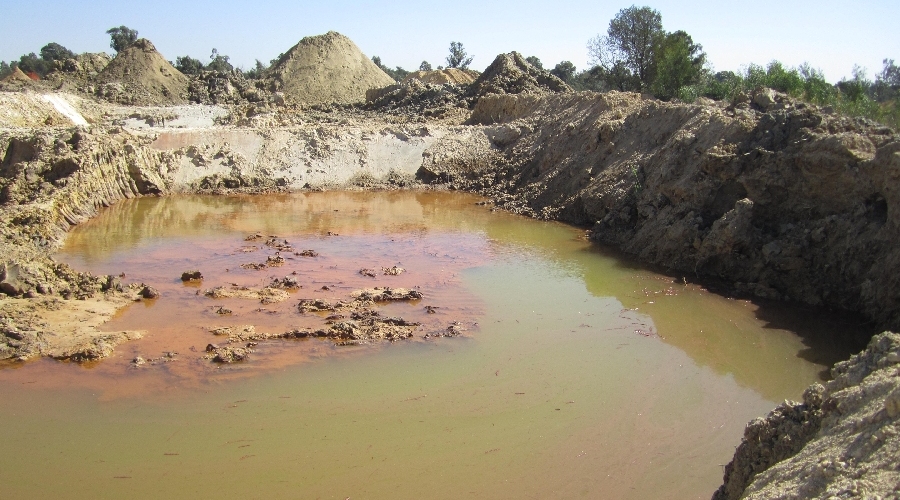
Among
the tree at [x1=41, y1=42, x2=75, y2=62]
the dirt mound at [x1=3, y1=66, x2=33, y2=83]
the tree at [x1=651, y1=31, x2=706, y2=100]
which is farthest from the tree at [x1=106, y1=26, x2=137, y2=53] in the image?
the tree at [x1=651, y1=31, x2=706, y2=100]

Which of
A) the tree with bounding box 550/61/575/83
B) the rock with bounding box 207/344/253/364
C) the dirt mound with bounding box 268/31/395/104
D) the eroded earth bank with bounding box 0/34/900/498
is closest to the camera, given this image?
the eroded earth bank with bounding box 0/34/900/498

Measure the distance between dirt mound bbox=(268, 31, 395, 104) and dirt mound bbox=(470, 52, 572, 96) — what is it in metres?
10.3

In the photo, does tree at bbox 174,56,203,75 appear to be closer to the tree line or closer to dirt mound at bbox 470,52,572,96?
the tree line

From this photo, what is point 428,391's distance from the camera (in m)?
7.37

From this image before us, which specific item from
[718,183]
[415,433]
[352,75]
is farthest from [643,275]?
[352,75]

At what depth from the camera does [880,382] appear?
392 cm

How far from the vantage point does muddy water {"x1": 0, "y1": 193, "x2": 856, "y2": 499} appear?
580 centimetres

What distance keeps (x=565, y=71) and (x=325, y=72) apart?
1796 centimetres

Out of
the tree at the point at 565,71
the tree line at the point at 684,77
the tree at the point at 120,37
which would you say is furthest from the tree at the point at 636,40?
the tree at the point at 120,37

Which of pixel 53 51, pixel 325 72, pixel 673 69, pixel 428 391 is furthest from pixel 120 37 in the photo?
pixel 428 391

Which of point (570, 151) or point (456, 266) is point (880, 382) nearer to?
point (456, 266)

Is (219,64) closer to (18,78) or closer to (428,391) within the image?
(18,78)

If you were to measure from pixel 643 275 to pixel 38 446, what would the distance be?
9251 mm

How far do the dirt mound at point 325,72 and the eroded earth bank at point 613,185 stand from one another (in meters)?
11.4
